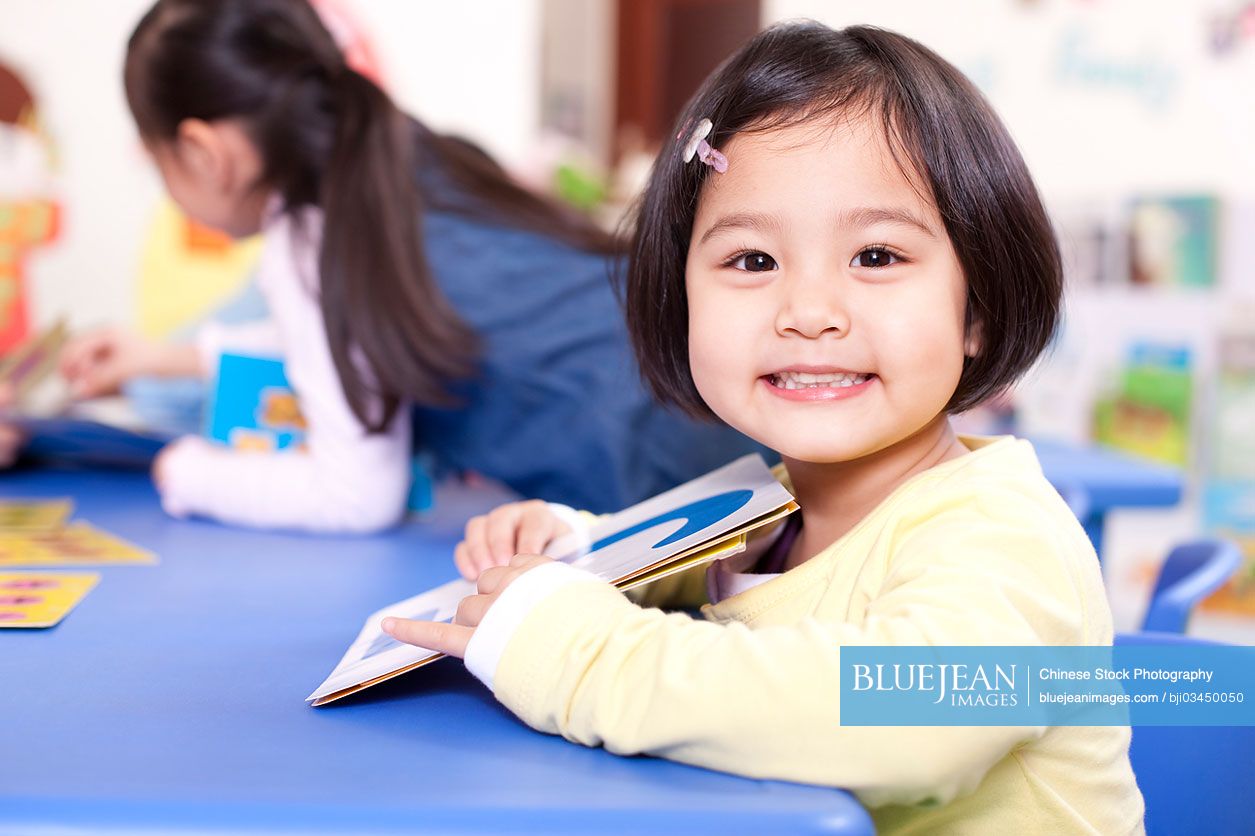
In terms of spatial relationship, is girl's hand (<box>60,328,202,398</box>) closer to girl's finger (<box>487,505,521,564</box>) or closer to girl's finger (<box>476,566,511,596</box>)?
girl's finger (<box>487,505,521,564</box>)

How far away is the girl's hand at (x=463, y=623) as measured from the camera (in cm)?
57

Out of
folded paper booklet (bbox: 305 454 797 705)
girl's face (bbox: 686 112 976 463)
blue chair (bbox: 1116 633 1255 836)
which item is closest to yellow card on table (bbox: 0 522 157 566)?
folded paper booklet (bbox: 305 454 797 705)

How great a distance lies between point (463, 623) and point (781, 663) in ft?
0.58

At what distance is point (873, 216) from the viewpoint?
1.99ft

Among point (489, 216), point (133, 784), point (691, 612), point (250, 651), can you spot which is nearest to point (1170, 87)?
point (489, 216)

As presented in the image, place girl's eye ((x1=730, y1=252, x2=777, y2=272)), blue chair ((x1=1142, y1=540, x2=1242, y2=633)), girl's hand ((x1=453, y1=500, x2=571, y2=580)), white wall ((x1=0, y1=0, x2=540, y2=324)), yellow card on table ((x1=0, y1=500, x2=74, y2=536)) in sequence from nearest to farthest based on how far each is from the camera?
1. girl's eye ((x1=730, y1=252, x2=777, y2=272))
2. girl's hand ((x1=453, y1=500, x2=571, y2=580))
3. blue chair ((x1=1142, y1=540, x2=1242, y2=633))
4. yellow card on table ((x1=0, y1=500, x2=74, y2=536))
5. white wall ((x1=0, y1=0, x2=540, y2=324))

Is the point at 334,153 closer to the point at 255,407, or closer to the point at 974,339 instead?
the point at 255,407

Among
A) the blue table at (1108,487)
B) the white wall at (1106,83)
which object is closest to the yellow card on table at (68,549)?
the blue table at (1108,487)

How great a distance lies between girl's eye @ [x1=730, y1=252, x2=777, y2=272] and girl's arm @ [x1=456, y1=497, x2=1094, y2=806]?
0.56 feet

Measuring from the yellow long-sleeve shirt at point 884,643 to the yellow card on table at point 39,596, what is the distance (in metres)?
0.35

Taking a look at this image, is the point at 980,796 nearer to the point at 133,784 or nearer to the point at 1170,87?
the point at 133,784

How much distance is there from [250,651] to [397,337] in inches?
17.6

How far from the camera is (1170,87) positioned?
2223 millimetres

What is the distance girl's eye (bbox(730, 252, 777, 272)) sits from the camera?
2.12 feet
